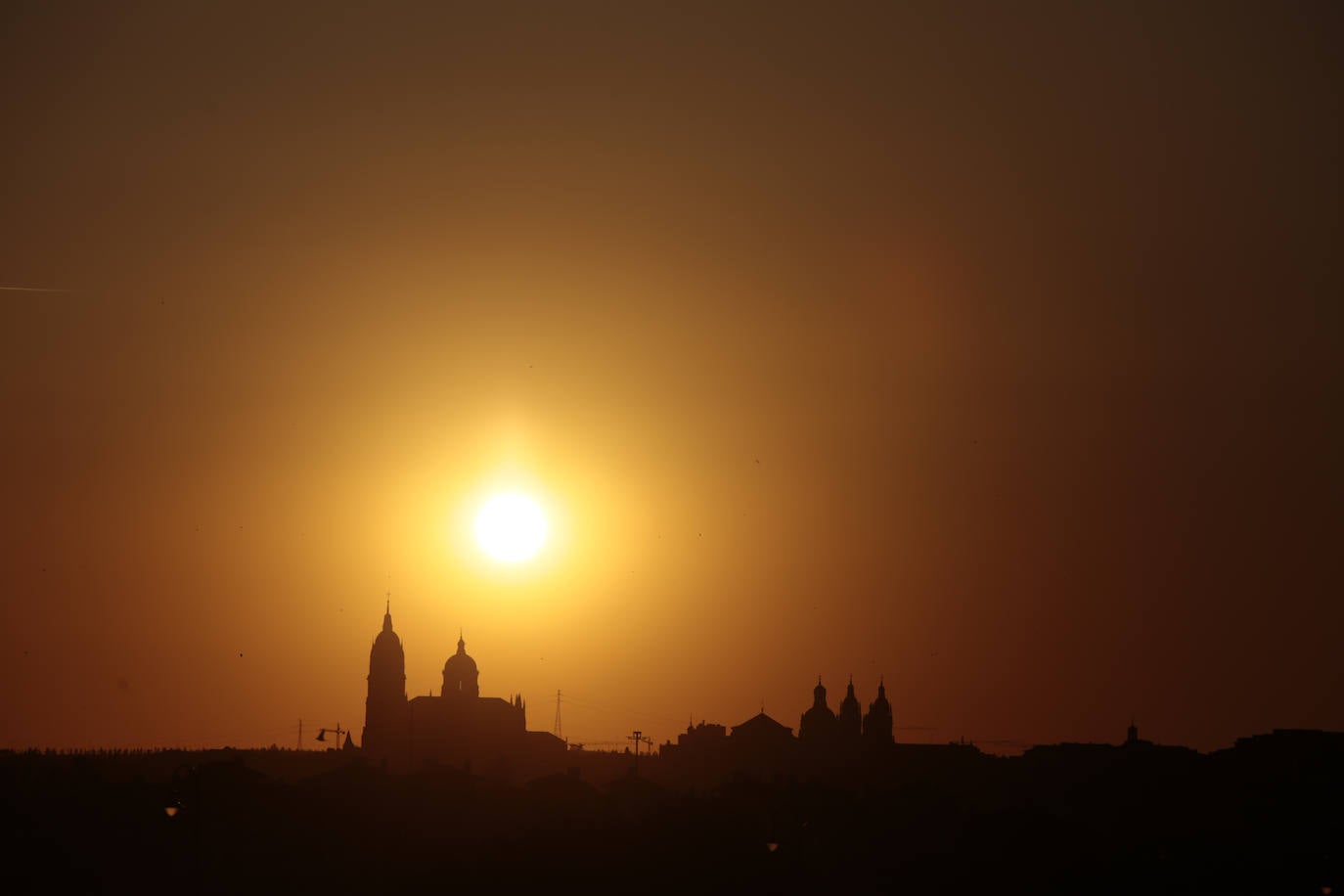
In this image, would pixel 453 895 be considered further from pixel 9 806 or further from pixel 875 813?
pixel 875 813

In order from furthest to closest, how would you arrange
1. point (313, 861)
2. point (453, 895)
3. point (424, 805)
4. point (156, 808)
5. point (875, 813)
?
point (875, 813)
point (424, 805)
point (156, 808)
point (313, 861)
point (453, 895)

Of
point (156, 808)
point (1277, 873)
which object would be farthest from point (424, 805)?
point (1277, 873)

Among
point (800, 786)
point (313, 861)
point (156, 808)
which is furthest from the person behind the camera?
point (800, 786)

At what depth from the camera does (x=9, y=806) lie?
481 ft

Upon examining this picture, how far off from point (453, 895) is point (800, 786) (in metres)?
75.0

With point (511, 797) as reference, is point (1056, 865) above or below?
below

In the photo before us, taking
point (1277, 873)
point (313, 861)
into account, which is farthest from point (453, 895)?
point (1277, 873)

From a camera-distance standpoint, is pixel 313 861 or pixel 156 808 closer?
pixel 313 861

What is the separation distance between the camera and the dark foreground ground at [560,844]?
406 ft

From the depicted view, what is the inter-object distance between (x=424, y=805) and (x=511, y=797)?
31.3 ft

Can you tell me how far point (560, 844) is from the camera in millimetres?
131500

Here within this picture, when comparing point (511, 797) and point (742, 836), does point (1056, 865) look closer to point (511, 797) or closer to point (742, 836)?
point (742, 836)

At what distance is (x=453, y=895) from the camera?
11844 cm

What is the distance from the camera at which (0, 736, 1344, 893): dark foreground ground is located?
123875mm
